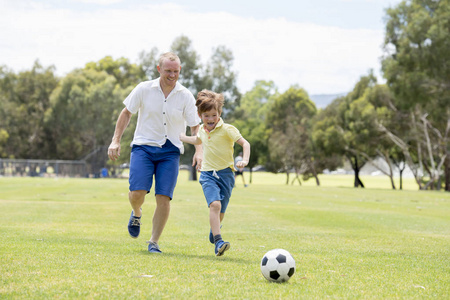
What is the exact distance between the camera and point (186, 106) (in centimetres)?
779

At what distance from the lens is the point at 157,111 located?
7.68 m

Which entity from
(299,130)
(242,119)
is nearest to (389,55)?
(299,130)

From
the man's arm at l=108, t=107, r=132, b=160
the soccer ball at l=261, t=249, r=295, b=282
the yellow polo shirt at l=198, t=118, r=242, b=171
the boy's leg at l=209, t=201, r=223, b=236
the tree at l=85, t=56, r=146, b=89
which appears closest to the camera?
the soccer ball at l=261, t=249, r=295, b=282

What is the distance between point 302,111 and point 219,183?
64.3 metres

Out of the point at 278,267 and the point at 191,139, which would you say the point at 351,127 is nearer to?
the point at 191,139

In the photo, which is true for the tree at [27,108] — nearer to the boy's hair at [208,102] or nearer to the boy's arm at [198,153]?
the boy's arm at [198,153]

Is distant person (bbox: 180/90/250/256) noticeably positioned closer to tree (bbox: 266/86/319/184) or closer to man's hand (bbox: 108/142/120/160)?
man's hand (bbox: 108/142/120/160)

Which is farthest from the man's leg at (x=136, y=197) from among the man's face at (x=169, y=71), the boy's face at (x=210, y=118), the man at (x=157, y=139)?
the man's face at (x=169, y=71)

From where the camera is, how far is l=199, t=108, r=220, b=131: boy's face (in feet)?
25.0

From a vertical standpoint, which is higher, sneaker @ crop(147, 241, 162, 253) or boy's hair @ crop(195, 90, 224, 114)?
boy's hair @ crop(195, 90, 224, 114)

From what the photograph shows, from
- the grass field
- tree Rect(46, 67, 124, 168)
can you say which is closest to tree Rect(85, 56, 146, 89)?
tree Rect(46, 67, 124, 168)

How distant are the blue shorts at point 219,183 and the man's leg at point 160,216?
0.50m

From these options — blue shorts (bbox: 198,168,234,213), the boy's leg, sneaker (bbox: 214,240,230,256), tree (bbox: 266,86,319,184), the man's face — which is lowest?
sneaker (bbox: 214,240,230,256)

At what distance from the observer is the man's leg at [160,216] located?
7.70m
